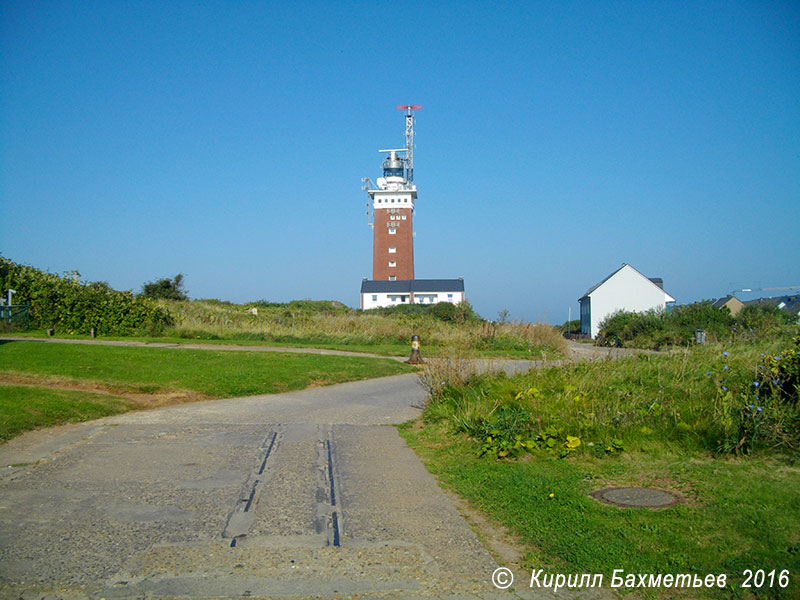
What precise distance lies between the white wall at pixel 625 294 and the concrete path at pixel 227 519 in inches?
2220

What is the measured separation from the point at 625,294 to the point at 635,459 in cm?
5853

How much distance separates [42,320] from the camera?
113ft

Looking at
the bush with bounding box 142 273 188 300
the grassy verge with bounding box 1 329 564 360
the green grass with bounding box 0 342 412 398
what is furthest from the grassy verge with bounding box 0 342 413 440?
the bush with bounding box 142 273 188 300

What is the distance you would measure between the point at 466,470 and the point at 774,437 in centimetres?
352

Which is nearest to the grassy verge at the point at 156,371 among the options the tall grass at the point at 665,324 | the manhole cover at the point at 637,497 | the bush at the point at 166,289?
the manhole cover at the point at 637,497

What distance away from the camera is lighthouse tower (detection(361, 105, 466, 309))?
86188 mm

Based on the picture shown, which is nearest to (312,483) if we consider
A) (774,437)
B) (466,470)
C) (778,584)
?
(466,470)

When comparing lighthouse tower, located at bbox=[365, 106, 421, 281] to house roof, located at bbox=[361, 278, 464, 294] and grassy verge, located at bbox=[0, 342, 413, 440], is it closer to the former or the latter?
house roof, located at bbox=[361, 278, 464, 294]

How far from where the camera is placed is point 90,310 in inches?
1304

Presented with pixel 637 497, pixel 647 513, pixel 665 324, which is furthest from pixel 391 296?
pixel 647 513

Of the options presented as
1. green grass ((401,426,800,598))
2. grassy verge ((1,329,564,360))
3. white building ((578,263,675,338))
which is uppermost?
white building ((578,263,675,338))

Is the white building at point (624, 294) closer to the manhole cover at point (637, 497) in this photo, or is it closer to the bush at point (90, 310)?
the bush at point (90, 310)

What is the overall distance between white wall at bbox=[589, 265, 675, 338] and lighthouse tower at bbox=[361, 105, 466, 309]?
Result: 24712mm

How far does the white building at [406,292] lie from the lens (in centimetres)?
8569
